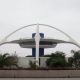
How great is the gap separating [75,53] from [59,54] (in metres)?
12.5

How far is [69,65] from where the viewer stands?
5122 cm

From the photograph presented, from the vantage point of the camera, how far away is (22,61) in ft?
203

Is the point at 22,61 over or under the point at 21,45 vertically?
under

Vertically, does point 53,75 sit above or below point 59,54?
below

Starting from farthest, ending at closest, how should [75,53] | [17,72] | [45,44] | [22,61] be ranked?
[45,44], [22,61], [75,53], [17,72]

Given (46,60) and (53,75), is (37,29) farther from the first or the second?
(53,75)

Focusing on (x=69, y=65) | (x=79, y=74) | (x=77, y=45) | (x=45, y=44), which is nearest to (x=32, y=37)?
(x=45, y=44)

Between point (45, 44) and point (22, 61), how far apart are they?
2155 centimetres

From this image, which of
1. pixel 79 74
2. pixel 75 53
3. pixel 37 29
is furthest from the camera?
pixel 37 29

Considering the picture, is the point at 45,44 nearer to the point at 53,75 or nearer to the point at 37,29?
the point at 37,29

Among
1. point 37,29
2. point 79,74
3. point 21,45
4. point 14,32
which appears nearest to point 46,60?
point 37,29

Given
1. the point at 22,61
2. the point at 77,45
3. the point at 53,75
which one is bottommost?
the point at 53,75

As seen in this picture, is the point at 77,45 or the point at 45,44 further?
the point at 45,44

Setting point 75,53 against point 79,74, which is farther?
point 75,53
